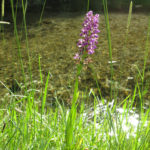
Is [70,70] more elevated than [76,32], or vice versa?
[76,32]

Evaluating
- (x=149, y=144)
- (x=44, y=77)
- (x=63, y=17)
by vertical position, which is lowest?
(x=44, y=77)

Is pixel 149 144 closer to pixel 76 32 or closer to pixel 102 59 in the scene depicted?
pixel 102 59

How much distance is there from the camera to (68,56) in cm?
421

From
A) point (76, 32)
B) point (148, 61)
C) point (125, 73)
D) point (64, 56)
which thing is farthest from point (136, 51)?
point (76, 32)

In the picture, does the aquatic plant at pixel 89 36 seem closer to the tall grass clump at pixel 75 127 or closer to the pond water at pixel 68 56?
the tall grass clump at pixel 75 127

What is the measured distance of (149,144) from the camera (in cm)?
112

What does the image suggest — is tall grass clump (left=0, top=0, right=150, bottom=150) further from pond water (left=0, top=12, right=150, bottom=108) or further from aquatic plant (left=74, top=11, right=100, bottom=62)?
pond water (left=0, top=12, right=150, bottom=108)

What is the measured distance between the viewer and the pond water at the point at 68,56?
10.4ft

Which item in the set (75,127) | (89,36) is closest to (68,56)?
(75,127)

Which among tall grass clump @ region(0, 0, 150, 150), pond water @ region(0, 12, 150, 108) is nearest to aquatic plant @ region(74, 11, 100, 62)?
tall grass clump @ region(0, 0, 150, 150)

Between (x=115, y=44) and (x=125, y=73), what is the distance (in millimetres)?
1300

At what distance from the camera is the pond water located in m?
3.18

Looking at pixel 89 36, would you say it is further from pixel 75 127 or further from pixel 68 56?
pixel 68 56

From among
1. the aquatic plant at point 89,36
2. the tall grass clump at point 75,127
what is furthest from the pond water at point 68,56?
the aquatic plant at point 89,36
